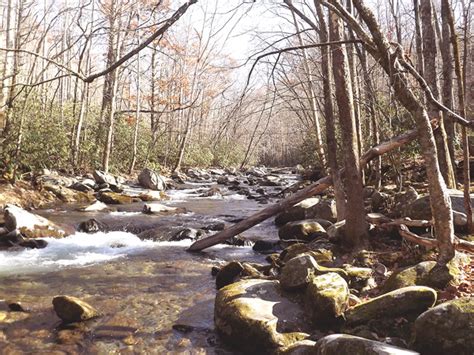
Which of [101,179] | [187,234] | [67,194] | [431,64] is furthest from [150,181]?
[431,64]

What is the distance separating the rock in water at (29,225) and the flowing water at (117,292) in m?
0.29

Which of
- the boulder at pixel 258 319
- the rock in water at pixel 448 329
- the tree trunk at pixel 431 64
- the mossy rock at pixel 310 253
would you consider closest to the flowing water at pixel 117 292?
the boulder at pixel 258 319

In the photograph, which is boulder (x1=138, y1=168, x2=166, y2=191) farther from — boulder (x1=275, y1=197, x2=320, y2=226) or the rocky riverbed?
boulder (x1=275, y1=197, x2=320, y2=226)

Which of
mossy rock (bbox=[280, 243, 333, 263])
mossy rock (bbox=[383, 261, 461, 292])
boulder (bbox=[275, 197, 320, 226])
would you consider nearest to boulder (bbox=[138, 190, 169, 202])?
boulder (bbox=[275, 197, 320, 226])

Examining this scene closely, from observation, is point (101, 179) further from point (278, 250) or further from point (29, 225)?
point (278, 250)

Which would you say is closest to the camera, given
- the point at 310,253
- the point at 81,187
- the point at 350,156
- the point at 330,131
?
the point at 310,253

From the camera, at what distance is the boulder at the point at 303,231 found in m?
7.86

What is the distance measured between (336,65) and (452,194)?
2640 mm

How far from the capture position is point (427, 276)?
13.5 feet

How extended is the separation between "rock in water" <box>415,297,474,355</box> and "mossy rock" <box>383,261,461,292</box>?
96 centimetres

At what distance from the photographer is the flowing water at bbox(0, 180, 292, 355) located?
13.5ft

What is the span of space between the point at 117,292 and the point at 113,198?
8.15 meters

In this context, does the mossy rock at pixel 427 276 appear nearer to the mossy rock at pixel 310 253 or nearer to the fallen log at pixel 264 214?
the mossy rock at pixel 310 253

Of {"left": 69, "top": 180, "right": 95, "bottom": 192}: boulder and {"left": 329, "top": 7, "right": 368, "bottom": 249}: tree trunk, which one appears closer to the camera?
{"left": 329, "top": 7, "right": 368, "bottom": 249}: tree trunk
